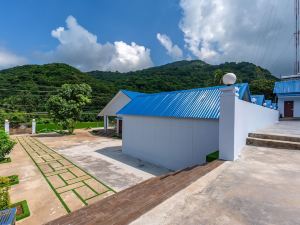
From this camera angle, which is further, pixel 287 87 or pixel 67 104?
pixel 287 87

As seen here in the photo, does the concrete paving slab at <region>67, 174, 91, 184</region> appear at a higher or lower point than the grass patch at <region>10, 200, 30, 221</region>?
lower

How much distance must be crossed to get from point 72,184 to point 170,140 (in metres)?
5.04

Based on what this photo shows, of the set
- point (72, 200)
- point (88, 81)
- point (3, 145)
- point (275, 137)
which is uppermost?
point (88, 81)

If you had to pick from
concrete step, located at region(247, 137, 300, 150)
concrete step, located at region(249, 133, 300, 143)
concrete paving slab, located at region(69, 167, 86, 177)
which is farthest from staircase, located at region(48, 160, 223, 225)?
concrete paving slab, located at region(69, 167, 86, 177)

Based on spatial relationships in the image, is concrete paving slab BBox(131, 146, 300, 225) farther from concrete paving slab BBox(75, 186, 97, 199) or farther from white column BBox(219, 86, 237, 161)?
concrete paving slab BBox(75, 186, 97, 199)

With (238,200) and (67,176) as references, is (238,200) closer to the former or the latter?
(238,200)

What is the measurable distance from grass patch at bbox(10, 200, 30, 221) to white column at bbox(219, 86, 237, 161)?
5.79m

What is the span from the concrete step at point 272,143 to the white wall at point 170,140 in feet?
4.45

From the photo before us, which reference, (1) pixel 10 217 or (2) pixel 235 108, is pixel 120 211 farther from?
(2) pixel 235 108

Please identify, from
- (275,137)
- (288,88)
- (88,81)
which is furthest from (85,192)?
(88,81)

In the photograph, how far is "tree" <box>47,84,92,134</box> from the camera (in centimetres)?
2240

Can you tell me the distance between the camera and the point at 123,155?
1267 cm

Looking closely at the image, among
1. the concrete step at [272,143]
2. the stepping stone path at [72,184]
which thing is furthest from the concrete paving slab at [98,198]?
the concrete step at [272,143]

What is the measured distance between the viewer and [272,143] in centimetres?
670
